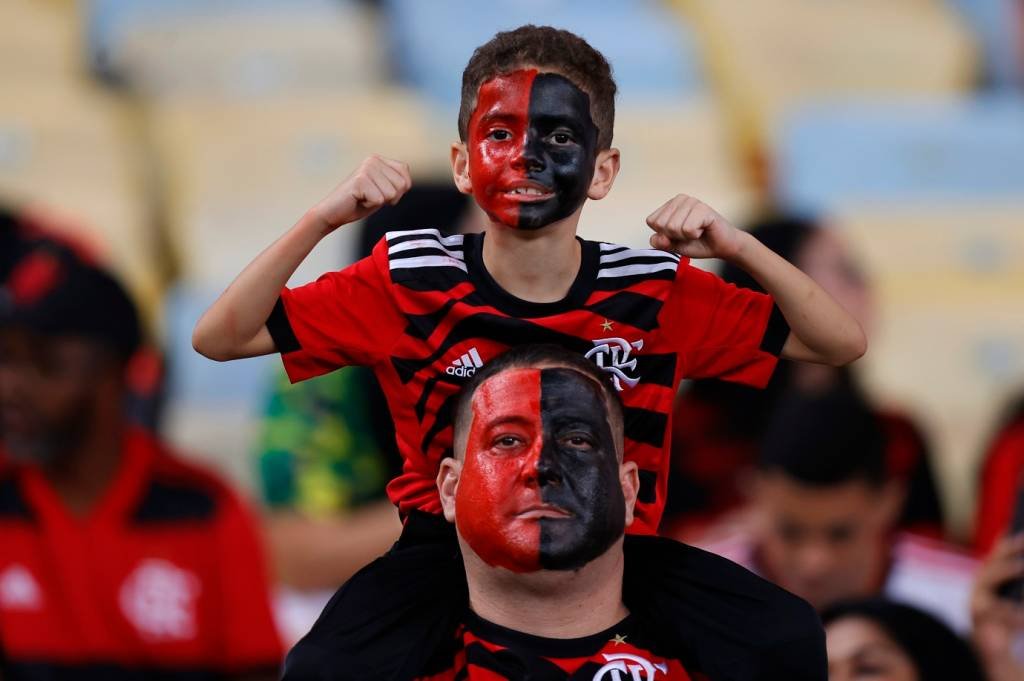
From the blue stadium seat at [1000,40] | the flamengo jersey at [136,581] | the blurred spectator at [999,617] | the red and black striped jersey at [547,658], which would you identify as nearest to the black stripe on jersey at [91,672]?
the flamengo jersey at [136,581]

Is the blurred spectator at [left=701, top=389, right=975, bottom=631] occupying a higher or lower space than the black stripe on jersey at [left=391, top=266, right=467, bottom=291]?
lower

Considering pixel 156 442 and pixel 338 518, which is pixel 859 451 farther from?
pixel 156 442

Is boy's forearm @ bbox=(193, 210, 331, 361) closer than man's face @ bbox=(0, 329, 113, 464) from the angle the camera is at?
Yes

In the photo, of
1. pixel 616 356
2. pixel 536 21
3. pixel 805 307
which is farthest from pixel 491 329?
pixel 536 21

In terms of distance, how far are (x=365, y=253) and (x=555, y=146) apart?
1.66 metres

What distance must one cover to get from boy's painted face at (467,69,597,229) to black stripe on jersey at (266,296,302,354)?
296 mm

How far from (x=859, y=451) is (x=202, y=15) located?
282 centimetres

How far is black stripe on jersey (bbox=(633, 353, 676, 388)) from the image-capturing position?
2289mm

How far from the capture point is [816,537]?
4.00m

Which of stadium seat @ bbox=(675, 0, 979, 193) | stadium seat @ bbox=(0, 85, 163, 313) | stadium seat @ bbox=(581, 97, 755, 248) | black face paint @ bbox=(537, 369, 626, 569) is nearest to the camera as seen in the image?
black face paint @ bbox=(537, 369, 626, 569)

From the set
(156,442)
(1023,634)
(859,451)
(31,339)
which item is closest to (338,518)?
(156,442)

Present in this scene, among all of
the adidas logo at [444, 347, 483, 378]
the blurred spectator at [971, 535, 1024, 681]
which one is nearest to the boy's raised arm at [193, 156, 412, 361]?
the adidas logo at [444, 347, 483, 378]

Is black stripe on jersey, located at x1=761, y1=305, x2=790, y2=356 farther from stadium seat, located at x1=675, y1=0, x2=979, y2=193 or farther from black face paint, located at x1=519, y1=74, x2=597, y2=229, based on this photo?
stadium seat, located at x1=675, y1=0, x2=979, y2=193

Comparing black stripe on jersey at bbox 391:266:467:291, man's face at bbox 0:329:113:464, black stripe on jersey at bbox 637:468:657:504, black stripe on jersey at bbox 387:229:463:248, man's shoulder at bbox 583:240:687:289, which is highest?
black stripe on jersey at bbox 387:229:463:248
